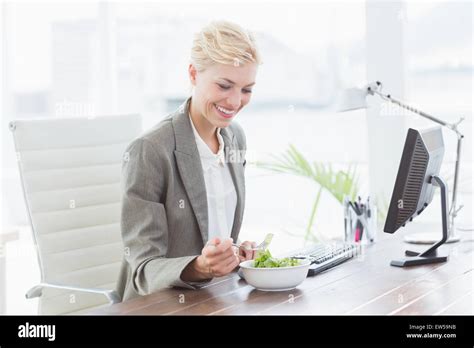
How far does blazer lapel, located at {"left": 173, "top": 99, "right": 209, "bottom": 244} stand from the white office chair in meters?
0.49

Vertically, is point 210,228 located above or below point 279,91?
below

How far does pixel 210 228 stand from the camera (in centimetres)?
230

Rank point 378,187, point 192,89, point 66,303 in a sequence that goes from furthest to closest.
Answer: point 378,187, point 66,303, point 192,89

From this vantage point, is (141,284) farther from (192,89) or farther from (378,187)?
(378,187)

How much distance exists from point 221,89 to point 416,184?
65 centimetres

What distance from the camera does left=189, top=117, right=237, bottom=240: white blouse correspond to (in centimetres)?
230

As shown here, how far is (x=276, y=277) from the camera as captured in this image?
6.07ft

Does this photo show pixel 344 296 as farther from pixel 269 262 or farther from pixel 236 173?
pixel 236 173

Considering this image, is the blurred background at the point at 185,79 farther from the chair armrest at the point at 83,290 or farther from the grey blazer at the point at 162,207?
the grey blazer at the point at 162,207

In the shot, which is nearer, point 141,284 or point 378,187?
point 141,284

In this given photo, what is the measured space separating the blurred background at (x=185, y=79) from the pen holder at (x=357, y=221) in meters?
1.72

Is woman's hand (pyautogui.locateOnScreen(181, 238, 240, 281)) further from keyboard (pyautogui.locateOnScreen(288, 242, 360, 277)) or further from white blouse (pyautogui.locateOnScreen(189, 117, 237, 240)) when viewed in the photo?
white blouse (pyautogui.locateOnScreen(189, 117, 237, 240))
